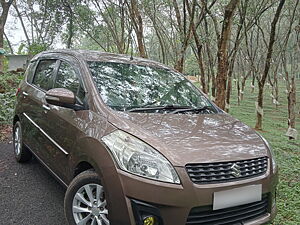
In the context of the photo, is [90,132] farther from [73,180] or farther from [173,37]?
[173,37]

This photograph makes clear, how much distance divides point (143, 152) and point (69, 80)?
1450 mm

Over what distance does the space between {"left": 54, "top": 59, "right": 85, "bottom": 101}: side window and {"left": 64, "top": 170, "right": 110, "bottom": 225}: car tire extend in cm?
79

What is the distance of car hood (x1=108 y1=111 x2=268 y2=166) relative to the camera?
6.30ft

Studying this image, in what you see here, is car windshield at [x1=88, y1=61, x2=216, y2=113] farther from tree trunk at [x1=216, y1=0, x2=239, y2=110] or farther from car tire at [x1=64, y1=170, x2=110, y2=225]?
tree trunk at [x1=216, y1=0, x2=239, y2=110]

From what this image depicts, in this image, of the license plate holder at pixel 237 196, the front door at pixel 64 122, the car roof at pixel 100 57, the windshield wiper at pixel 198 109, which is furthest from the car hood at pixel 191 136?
the car roof at pixel 100 57

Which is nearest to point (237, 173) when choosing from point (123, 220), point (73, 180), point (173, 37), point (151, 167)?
point (151, 167)

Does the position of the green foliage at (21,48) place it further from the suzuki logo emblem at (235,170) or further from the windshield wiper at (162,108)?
the suzuki logo emblem at (235,170)

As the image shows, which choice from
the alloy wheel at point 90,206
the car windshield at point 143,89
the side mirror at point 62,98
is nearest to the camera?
the alloy wheel at point 90,206

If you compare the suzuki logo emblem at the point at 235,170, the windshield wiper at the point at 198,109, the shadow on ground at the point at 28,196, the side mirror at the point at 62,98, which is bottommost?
the shadow on ground at the point at 28,196

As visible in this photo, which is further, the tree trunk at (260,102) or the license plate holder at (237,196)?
the tree trunk at (260,102)

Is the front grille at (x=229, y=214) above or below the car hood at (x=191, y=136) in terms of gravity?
below

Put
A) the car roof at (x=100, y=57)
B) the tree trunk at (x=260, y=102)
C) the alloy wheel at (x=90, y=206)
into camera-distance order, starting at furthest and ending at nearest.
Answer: the tree trunk at (x=260, y=102), the car roof at (x=100, y=57), the alloy wheel at (x=90, y=206)

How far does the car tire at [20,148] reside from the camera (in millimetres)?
3980

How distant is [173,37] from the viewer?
20859 mm
